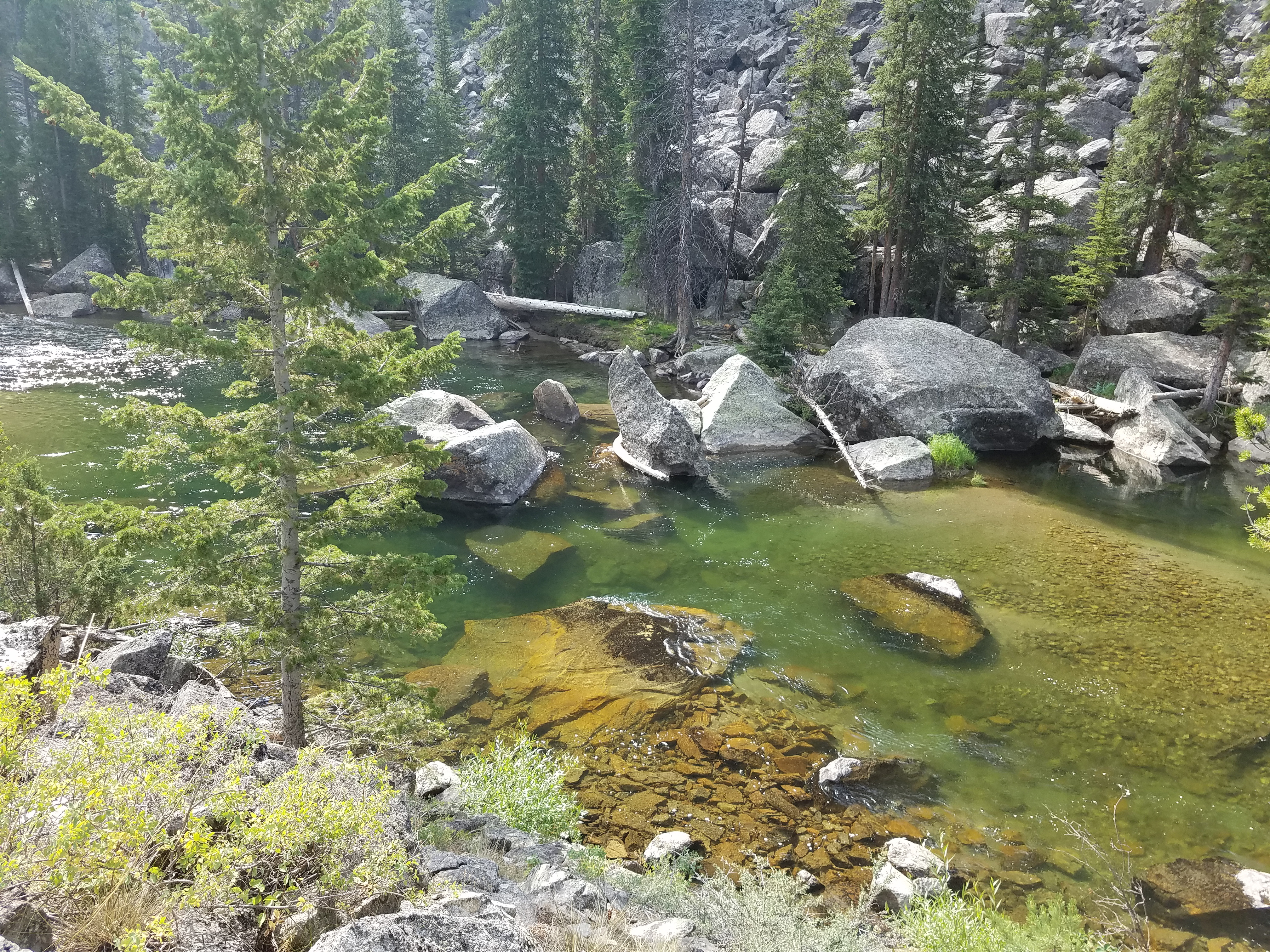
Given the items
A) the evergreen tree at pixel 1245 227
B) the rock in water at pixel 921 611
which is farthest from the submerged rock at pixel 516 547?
the evergreen tree at pixel 1245 227

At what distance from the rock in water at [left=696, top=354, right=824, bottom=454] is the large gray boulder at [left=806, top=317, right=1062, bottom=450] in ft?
4.58

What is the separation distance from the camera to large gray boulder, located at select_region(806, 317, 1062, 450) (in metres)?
20.9

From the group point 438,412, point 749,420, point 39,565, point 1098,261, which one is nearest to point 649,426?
point 749,420

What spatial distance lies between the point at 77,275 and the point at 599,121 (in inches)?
1211

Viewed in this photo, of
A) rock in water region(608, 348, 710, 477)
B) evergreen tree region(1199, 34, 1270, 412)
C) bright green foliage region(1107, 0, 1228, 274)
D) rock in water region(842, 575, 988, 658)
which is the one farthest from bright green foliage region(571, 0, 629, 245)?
rock in water region(842, 575, 988, 658)

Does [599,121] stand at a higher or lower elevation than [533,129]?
higher

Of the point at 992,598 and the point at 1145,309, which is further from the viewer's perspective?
the point at 1145,309

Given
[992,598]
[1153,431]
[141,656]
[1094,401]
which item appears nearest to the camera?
[141,656]

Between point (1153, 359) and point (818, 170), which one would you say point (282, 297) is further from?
point (1153, 359)

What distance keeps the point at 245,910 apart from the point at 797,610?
387 inches

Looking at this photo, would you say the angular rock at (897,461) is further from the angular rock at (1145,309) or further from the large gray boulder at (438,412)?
the angular rock at (1145,309)

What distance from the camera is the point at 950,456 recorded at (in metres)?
19.1

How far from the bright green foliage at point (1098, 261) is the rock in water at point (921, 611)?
18432 millimetres

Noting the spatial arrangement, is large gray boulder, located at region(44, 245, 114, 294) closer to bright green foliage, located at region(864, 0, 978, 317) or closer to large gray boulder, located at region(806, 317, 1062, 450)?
large gray boulder, located at region(806, 317, 1062, 450)
